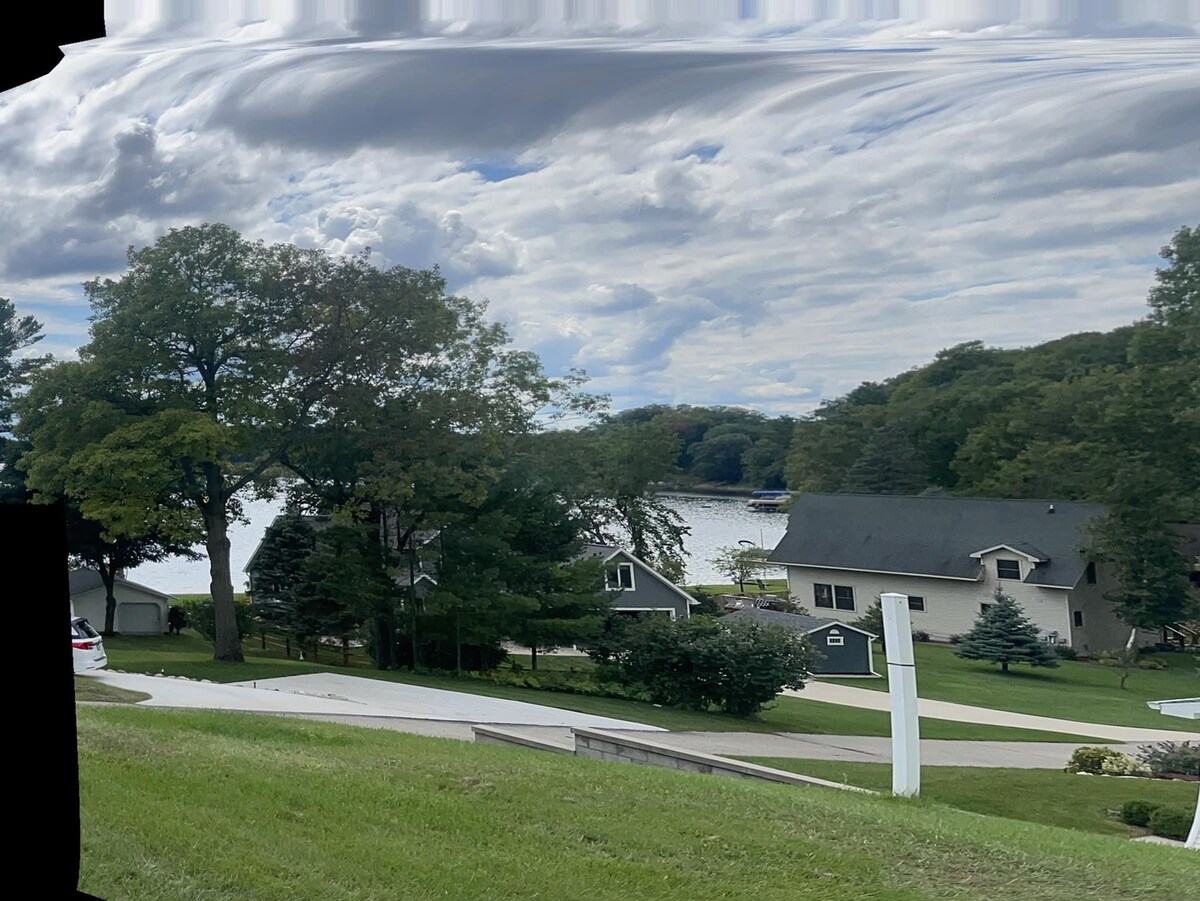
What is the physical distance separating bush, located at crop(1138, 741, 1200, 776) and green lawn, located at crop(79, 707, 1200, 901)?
27cm

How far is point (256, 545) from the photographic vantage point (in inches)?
180

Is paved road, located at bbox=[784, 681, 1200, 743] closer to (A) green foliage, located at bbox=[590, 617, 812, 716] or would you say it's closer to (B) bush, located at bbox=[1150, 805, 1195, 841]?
(A) green foliage, located at bbox=[590, 617, 812, 716]

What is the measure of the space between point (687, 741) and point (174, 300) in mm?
2680

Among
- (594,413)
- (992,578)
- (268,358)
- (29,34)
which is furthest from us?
(268,358)

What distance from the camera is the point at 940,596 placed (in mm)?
3867

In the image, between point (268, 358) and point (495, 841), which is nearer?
point (495, 841)

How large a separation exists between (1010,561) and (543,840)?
184 cm

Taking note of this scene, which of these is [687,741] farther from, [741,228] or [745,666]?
[741,228]

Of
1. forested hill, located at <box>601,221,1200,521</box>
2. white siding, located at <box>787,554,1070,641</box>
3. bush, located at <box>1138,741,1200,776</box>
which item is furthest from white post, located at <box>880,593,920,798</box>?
bush, located at <box>1138,741,1200,776</box>

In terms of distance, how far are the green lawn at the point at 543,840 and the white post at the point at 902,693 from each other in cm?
10

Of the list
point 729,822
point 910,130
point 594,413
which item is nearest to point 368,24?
point 594,413

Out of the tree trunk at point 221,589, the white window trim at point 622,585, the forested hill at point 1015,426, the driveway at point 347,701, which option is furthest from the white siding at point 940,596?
the tree trunk at point 221,589

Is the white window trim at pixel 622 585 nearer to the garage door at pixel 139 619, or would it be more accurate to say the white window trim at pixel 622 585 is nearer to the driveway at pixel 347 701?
the driveway at pixel 347 701

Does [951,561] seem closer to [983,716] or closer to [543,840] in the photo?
[983,716]
